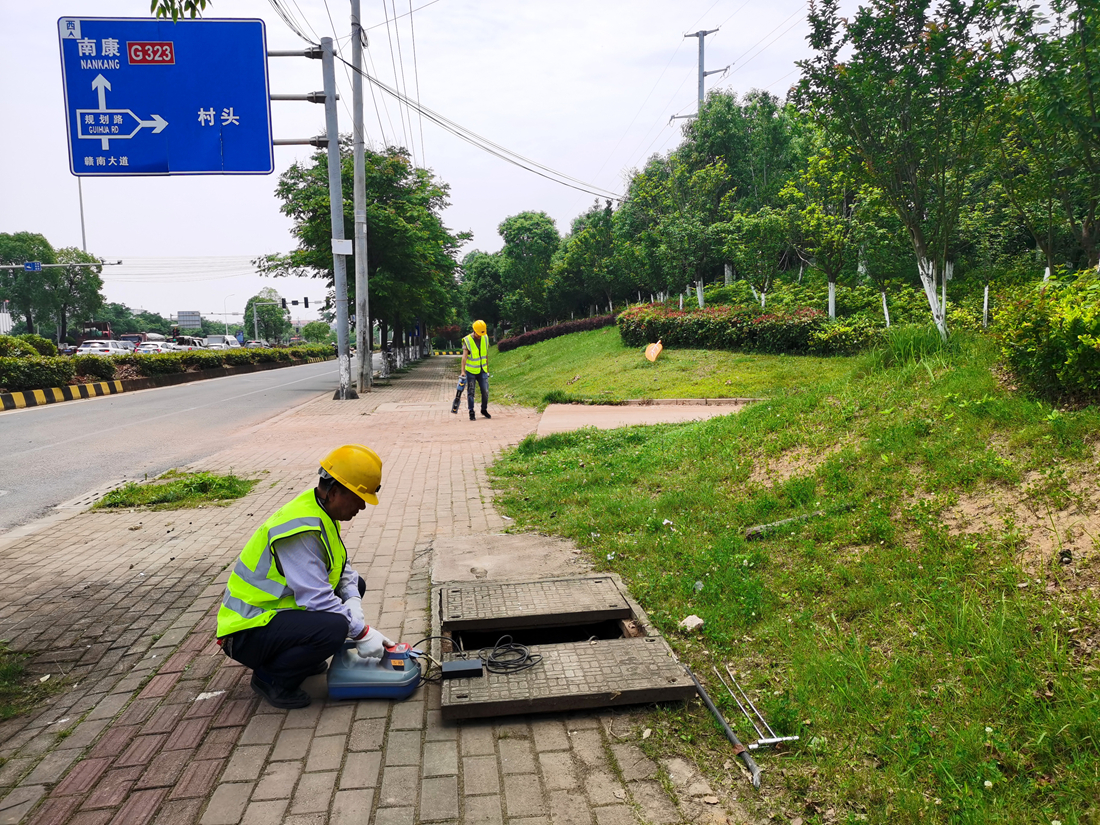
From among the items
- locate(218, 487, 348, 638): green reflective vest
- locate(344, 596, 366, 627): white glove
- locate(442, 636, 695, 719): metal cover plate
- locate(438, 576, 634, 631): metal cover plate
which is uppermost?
locate(218, 487, 348, 638): green reflective vest

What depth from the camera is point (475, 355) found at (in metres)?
12.3

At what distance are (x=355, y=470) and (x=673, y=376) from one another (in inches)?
525

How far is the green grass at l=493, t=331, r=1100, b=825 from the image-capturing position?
2453 mm

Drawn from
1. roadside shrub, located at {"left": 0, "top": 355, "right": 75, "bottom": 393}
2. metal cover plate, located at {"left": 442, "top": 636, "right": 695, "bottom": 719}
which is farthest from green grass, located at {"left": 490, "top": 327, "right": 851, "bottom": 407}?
roadside shrub, located at {"left": 0, "top": 355, "right": 75, "bottom": 393}

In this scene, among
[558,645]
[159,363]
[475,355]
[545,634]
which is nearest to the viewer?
[558,645]

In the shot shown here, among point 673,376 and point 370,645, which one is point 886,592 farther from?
point 673,376

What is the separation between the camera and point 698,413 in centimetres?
1180

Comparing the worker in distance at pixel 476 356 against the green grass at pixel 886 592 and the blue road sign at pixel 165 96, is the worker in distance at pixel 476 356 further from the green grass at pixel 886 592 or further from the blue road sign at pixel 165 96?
the green grass at pixel 886 592

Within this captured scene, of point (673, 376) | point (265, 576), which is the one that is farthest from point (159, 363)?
point (265, 576)

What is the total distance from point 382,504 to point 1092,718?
5648 millimetres

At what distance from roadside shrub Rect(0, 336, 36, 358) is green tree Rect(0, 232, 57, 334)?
41281 mm

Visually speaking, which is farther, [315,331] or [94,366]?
[315,331]

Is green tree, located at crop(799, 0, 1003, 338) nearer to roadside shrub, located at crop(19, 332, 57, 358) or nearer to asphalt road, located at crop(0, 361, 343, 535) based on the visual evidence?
asphalt road, located at crop(0, 361, 343, 535)

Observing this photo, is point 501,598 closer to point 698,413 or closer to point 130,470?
point 130,470
